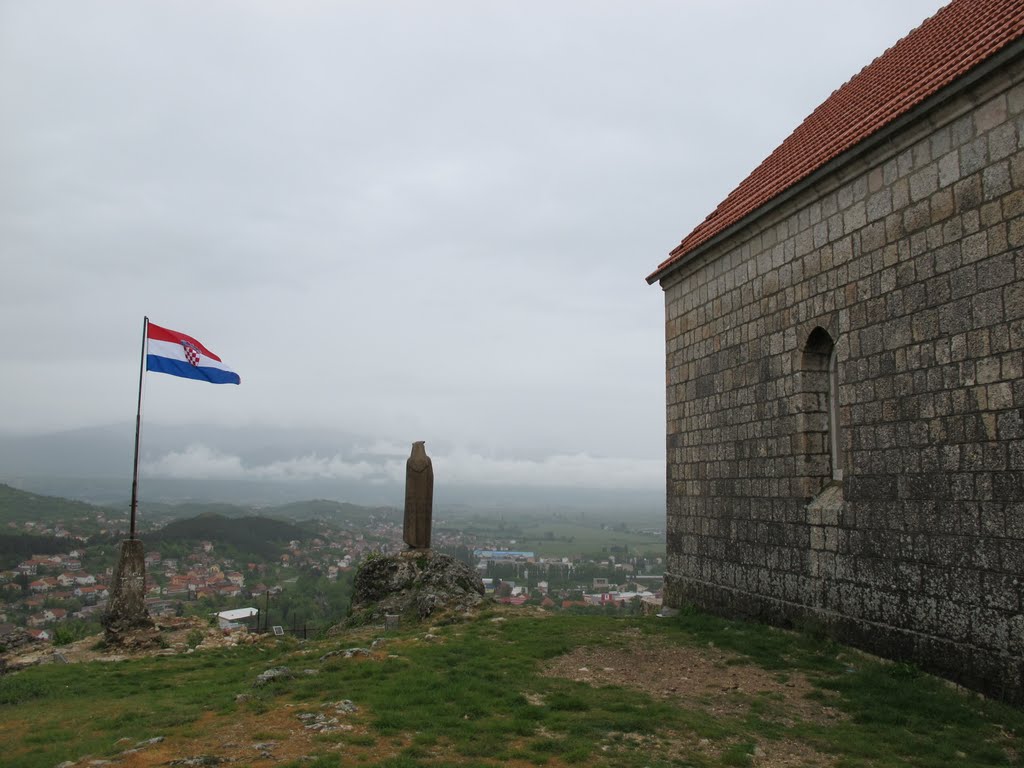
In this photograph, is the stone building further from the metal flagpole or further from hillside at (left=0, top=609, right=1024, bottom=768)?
the metal flagpole

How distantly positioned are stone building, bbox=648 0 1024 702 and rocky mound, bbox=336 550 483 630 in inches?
192

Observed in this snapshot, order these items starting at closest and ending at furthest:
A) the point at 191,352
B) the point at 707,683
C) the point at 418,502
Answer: the point at 707,683 < the point at 191,352 < the point at 418,502

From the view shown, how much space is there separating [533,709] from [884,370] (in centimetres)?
570

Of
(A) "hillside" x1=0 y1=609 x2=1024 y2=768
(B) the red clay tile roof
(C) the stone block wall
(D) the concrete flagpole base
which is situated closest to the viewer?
(A) "hillside" x1=0 y1=609 x2=1024 y2=768

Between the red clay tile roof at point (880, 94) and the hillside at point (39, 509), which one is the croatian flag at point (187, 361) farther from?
the hillside at point (39, 509)

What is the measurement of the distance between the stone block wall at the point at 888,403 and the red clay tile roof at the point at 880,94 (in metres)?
0.33

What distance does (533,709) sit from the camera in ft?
22.7

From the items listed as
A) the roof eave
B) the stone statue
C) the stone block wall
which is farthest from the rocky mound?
the roof eave

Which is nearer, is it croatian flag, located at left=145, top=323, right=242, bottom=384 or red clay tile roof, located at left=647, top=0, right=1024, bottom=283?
red clay tile roof, located at left=647, top=0, right=1024, bottom=283

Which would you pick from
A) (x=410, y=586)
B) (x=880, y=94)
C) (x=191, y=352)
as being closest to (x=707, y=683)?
(x=880, y=94)

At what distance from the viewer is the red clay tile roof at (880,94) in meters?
8.15

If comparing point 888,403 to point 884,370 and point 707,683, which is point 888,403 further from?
point 707,683

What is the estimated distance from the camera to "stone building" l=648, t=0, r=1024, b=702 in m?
7.11

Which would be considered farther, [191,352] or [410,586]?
[191,352]
